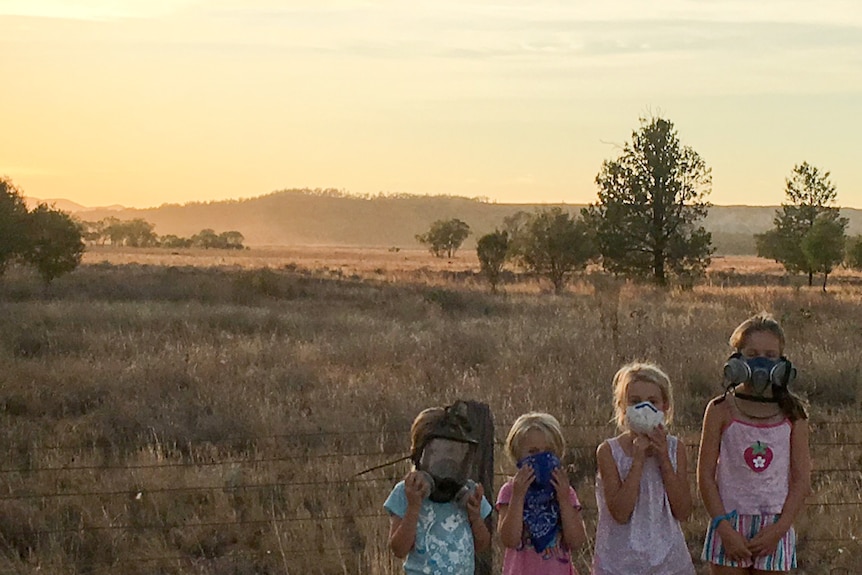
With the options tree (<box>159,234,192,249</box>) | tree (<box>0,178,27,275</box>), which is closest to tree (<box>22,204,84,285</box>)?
tree (<box>0,178,27,275</box>)

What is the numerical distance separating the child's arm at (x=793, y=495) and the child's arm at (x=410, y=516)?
140 cm

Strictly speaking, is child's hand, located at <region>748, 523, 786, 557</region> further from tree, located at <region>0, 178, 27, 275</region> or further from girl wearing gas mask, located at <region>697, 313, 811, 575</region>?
tree, located at <region>0, 178, 27, 275</region>

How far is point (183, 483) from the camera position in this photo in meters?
7.12

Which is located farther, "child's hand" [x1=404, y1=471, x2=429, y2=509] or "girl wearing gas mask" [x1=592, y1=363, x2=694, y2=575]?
"girl wearing gas mask" [x1=592, y1=363, x2=694, y2=575]

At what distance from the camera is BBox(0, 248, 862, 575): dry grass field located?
245 inches

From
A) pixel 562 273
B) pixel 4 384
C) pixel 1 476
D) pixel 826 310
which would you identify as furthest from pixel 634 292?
pixel 1 476

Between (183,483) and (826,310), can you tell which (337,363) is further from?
(826,310)

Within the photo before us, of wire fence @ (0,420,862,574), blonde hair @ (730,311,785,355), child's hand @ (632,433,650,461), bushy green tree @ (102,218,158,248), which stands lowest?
wire fence @ (0,420,862,574)

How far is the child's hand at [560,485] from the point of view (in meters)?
3.51

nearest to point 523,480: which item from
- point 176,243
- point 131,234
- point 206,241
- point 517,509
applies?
point 517,509

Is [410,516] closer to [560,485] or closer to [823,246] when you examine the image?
[560,485]

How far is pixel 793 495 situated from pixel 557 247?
2957cm

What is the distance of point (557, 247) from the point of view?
3316cm

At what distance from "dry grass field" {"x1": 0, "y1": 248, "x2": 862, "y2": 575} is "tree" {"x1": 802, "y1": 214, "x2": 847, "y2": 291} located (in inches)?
814
